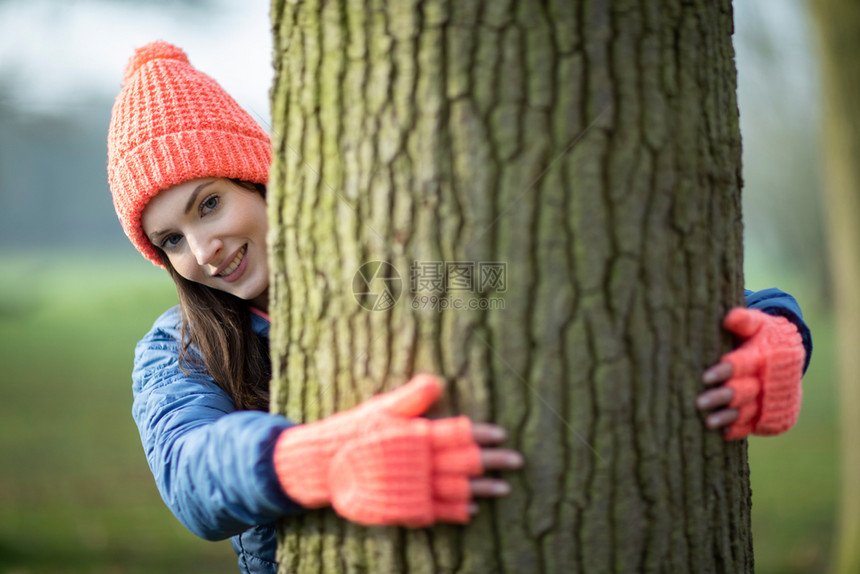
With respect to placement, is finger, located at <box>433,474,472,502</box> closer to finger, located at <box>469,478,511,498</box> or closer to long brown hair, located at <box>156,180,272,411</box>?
finger, located at <box>469,478,511,498</box>

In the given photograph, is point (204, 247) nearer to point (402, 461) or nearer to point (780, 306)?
point (402, 461)

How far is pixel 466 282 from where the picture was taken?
1291 millimetres

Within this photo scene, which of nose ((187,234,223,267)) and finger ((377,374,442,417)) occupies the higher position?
nose ((187,234,223,267))

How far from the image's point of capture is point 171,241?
2066 millimetres

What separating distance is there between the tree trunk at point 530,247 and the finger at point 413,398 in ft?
0.15

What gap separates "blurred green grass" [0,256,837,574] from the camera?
5188 mm

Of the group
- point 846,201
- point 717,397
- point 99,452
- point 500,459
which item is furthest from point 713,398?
point 99,452

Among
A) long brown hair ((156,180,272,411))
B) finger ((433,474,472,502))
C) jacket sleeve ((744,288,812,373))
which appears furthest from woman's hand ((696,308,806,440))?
long brown hair ((156,180,272,411))

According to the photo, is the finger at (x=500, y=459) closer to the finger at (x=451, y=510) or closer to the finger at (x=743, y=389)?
the finger at (x=451, y=510)

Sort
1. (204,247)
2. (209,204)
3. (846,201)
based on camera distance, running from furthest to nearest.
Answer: (846,201) → (209,204) → (204,247)

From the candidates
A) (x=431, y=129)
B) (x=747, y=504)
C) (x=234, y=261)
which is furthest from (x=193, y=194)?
(x=747, y=504)

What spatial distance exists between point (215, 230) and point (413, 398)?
959 millimetres

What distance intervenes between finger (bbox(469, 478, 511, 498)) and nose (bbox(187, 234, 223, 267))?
103 centimetres

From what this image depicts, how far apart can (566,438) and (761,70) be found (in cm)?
1278
